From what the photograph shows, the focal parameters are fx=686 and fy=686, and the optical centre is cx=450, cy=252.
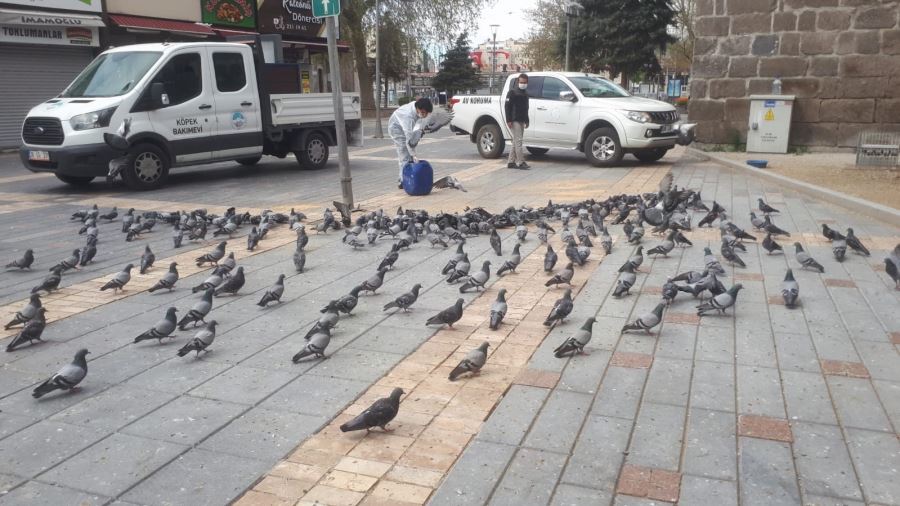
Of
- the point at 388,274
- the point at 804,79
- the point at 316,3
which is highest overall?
the point at 316,3

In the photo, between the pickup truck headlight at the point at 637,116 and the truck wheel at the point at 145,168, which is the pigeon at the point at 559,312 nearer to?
the truck wheel at the point at 145,168

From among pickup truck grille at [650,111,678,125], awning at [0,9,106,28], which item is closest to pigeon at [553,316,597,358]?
pickup truck grille at [650,111,678,125]

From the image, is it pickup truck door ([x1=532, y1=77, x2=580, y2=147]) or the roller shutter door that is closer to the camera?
pickup truck door ([x1=532, y1=77, x2=580, y2=147])

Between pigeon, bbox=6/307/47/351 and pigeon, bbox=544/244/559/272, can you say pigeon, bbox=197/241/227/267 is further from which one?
pigeon, bbox=544/244/559/272

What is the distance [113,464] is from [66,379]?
1067 mm

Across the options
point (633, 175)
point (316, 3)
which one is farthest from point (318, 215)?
point (633, 175)

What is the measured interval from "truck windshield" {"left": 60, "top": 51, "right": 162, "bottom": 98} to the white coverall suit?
475 cm

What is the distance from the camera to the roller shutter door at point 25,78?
64.2ft

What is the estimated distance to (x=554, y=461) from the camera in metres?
3.49

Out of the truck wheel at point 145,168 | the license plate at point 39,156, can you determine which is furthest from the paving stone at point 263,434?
the license plate at point 39,156

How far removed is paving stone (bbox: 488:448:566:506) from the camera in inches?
125

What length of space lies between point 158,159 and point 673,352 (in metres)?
11.2

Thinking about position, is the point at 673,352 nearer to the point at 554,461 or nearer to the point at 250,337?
the point at 554,461

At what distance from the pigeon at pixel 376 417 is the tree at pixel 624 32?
40.6 metres
